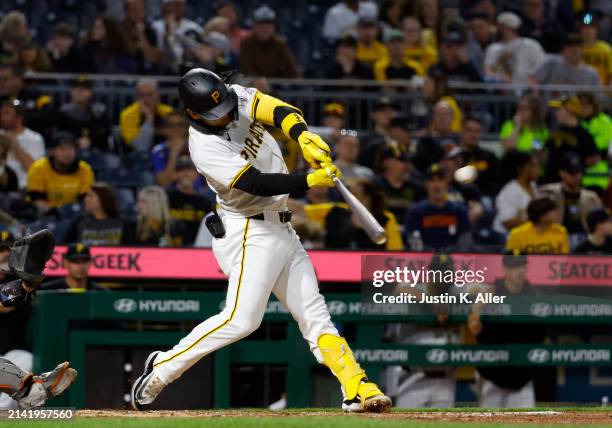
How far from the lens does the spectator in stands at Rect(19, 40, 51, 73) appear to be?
1302 centimetres

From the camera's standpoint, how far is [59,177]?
443 inches

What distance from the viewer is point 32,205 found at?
35.6 ft

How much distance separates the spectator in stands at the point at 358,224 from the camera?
34.3 feet

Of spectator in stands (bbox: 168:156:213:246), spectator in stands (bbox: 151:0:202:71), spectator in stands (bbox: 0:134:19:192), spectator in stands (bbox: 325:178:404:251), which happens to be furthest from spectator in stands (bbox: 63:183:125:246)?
spectator in stands (bbox: 151:0:202:71)

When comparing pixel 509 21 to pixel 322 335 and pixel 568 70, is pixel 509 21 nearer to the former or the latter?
pixel 568 70

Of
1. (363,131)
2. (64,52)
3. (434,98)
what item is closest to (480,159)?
(434,98)

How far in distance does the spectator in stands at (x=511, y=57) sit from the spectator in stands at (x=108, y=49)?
3.82 meters

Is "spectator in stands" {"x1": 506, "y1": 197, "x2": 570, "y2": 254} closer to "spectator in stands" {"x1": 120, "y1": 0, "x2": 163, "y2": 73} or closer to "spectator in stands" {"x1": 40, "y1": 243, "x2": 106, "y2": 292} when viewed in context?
"spectator in stands" {"x1": 40, "y1": 243, "x2": 106, "y2": 292}

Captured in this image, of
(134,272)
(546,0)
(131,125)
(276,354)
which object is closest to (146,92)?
(131,125)

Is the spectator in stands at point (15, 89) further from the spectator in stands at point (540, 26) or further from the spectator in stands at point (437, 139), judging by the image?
the spectator in stands at point (540, 26)

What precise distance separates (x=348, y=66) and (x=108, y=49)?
7.89ft

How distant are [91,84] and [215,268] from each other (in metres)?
3.67

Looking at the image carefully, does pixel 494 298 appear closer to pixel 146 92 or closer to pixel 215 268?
pixel 215 268

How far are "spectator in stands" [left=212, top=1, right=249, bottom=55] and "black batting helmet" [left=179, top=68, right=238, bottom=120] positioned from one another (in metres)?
7.14
